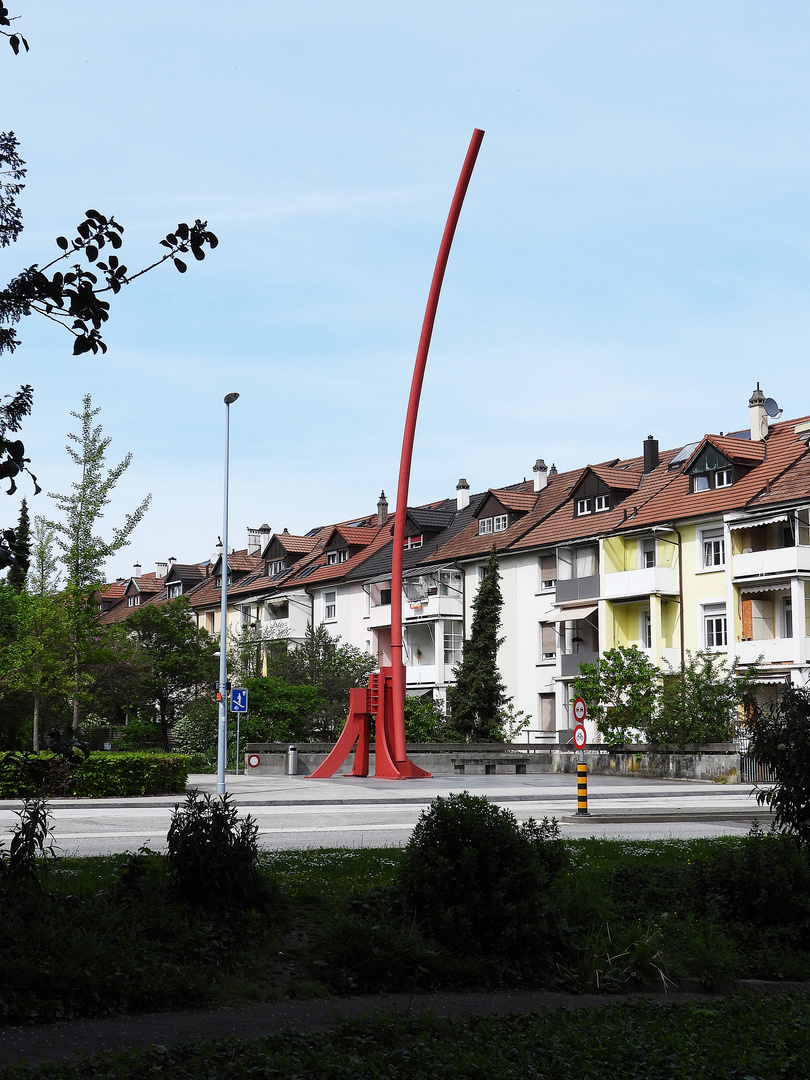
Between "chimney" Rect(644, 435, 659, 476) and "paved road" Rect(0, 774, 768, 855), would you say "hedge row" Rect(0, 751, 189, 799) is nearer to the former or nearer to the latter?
"paved road" Rect(0, 774, 768, 855)

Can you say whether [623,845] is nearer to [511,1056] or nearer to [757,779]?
[511,1056]

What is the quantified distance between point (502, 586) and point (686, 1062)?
168ft

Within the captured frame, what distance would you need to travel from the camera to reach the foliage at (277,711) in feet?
140

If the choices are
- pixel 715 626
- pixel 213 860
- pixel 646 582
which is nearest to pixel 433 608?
pixel 646 582

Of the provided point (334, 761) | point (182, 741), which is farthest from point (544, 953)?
point (182, 741)

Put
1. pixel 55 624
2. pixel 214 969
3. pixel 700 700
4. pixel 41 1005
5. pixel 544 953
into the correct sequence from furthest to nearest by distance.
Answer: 1. pixel 700 700
2. pixel 55 624
3. pixel 544 953
4. pixel 214 969
5. pixel 41 1005

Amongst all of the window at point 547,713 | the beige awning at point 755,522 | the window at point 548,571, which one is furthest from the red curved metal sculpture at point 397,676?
the window at point 548,571

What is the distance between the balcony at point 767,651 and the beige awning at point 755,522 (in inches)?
164

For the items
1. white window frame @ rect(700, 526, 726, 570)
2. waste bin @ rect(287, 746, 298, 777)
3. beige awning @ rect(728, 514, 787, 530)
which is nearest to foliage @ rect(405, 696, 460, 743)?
waste bin @ rect(287, 746, 298, 777)

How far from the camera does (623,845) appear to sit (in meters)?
14.9

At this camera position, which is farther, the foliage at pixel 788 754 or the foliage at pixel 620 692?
the foliage at pixel 620 692

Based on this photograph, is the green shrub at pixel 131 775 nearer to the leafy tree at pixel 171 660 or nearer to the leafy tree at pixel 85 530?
the leafy tree at pixel 85 530

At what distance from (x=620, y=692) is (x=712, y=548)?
795cm

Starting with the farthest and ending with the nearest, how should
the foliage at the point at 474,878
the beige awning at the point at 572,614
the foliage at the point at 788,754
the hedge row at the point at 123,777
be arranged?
1. the beige awning at the point at 572,614
2. the hedge row at the point at 123,777
3. the foliage at the point at 788,754
4. the foliage at the point at 474,878
